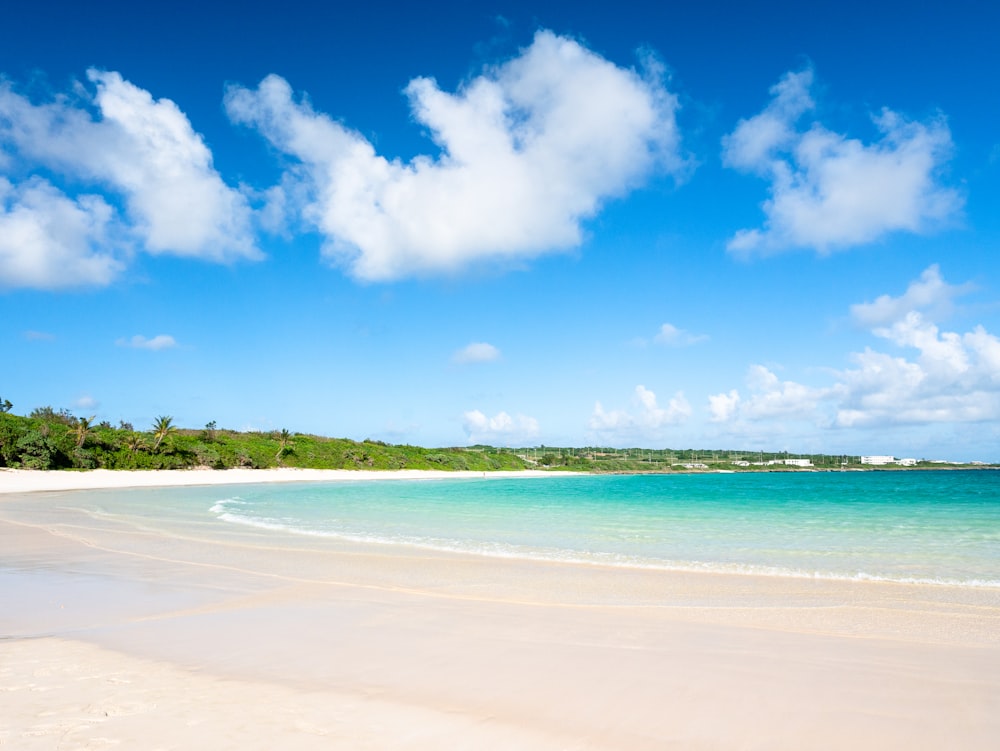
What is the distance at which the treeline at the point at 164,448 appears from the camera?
49.6m

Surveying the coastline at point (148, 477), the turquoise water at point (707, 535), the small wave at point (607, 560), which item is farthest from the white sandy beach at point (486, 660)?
the coastline at point (148, 477)

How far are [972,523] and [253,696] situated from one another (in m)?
26.8

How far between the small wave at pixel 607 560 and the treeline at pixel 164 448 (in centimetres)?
4147

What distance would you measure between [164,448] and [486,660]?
67.2 meters

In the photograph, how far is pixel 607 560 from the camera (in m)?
14.3

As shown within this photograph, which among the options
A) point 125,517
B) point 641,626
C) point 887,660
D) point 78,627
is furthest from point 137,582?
point 125,517

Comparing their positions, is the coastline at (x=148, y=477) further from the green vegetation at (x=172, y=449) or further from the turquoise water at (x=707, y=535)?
the turquoise water at (x=707, y=535)

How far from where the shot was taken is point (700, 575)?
1237 centimetres

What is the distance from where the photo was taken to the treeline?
49.6 metres

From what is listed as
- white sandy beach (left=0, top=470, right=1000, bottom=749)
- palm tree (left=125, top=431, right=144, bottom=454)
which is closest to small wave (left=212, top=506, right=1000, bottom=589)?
white sandy beach (left=0, top=470, right=1000, bottom=749)

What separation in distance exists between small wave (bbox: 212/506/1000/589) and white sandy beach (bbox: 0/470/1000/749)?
0.70m

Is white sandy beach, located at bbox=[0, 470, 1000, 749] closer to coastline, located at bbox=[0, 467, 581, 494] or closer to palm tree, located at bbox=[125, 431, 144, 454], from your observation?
coastline, located at bbox=[0, 467, 581, 494]

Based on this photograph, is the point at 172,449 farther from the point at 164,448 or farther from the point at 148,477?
the point at 148,477

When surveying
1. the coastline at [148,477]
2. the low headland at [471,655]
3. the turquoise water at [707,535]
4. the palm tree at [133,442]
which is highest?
the palm tree at [133,442]
